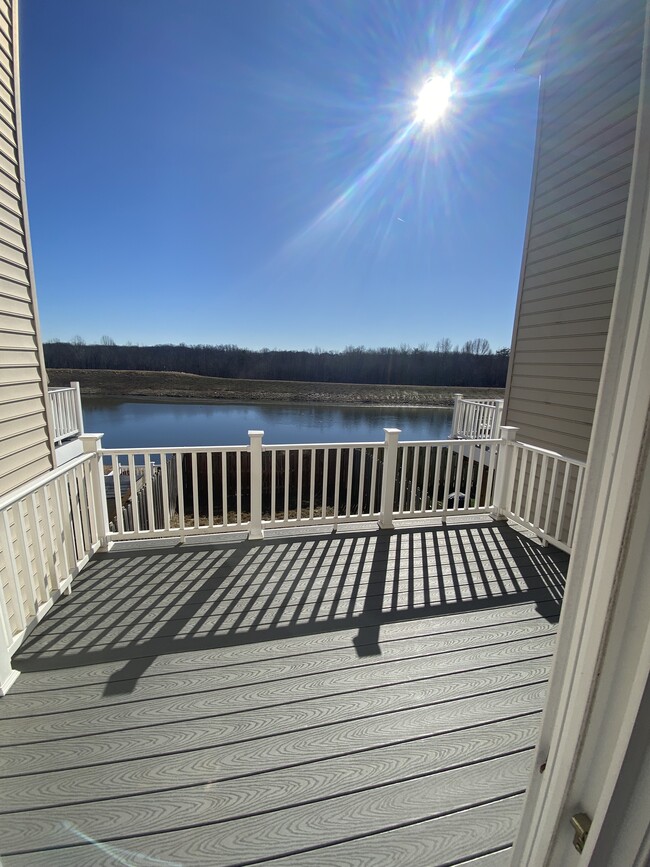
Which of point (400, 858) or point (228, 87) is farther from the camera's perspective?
point (228, 87)

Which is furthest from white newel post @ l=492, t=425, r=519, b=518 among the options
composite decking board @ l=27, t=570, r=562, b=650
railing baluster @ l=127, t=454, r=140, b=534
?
railing baluster @ l=127, t=454, r=140, b=534

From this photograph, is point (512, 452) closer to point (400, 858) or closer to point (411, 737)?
point (411, 737)

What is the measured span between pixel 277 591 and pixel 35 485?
1.67 m

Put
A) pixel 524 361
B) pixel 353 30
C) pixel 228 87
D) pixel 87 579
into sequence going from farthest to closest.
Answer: pixel 524 361 → pixel 228 87 → pixel 353 30 → pixel 87 579

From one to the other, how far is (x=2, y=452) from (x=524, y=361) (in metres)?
5.22

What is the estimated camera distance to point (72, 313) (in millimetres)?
15500

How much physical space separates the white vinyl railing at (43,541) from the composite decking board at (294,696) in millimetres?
481

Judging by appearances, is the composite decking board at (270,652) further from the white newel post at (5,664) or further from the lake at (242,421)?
the lake at (242,421)

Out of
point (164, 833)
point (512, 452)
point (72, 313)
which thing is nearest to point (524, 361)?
point (512, 452)

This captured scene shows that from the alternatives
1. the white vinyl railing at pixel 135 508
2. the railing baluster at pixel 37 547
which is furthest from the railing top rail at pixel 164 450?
the railing baluster at pixel 37 547

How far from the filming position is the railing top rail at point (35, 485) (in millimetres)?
1909

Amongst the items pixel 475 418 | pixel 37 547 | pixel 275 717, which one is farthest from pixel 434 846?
pixel 475 418

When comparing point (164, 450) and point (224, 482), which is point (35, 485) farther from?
point (224, 482)

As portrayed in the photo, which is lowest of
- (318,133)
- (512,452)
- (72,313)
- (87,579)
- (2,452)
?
(87,579)
